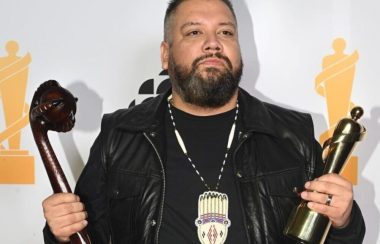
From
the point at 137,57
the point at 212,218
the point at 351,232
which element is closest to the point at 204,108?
the point at 212,218

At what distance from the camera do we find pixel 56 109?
52.3 inches

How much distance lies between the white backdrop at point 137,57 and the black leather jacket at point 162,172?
313 mm

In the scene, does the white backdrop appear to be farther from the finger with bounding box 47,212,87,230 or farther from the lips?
the finger with bounding box 47,212,87,230

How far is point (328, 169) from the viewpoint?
50.3 inches

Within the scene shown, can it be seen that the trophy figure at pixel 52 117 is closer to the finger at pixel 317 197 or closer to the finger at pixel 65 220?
the finger at pixel 65 220

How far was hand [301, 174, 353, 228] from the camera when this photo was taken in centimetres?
123

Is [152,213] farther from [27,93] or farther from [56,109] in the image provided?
[27,93]

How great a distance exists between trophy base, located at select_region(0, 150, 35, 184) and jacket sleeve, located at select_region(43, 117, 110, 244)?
17.7 inches

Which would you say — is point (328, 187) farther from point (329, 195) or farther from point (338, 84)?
point (338, 84)

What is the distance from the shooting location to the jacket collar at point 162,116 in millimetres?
1581

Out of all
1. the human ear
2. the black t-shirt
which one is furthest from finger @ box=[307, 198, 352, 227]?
the human ear

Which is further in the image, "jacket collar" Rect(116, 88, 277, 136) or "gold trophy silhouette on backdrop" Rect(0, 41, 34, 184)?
"gold trophy silhouette on backdrop" Rect(0, 41, 34, 184)

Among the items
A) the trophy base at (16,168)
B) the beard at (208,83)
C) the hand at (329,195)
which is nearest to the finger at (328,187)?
the hand at (329,195)

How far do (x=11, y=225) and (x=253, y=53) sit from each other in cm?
115
